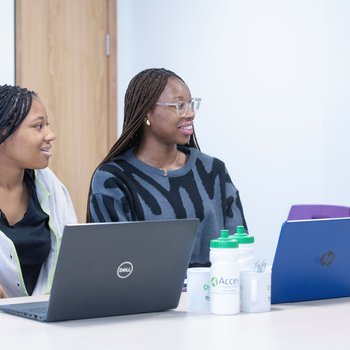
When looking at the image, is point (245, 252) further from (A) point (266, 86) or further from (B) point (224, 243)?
(A) point (266, 86)

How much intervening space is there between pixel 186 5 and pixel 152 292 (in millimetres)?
3123

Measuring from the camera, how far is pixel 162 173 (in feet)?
9.80

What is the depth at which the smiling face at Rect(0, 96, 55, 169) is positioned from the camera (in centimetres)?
280

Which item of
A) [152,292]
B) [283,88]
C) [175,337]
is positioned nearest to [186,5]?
[283,88]

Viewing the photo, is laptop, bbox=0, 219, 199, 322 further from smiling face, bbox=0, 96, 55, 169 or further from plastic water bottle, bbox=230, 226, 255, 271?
smiling face, bbox=0, 96, 55, 169

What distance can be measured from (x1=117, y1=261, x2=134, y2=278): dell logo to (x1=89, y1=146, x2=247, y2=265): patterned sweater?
97cm

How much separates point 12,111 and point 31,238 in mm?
462

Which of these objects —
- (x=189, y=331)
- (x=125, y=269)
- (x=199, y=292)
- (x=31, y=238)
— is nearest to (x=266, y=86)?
(x=31, y=238)

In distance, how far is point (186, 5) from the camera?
4.75m

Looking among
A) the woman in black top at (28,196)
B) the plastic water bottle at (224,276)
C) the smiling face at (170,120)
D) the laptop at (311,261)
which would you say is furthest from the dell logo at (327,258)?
the smiling face at (170,120)

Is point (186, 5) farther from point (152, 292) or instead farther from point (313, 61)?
point (152, 292)

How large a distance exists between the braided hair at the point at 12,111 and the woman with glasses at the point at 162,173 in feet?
1.11

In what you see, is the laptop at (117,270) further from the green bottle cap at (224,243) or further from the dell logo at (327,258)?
the dell logo at (327,258)

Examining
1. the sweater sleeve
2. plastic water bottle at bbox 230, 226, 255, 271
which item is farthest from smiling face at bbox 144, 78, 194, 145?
plastic water bottle at bbox 230, 226, 255, 271
